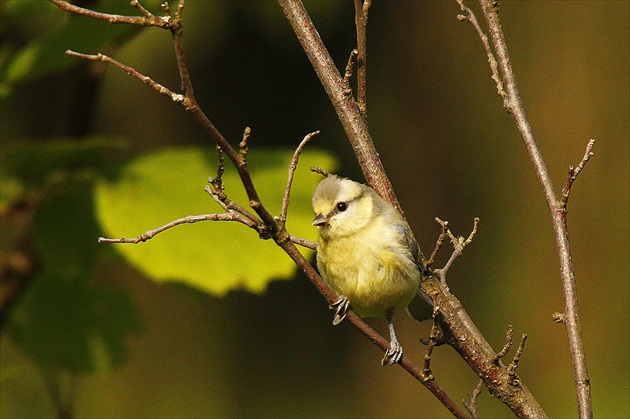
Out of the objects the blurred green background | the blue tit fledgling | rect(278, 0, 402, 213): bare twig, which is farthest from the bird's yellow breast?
the blurred green background

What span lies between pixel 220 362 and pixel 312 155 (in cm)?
167

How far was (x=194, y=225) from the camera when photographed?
5.08 ft

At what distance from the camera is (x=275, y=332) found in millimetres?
3154

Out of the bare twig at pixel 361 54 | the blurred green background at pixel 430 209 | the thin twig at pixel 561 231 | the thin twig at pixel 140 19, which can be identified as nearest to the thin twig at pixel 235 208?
the thin twig at pixel 140 19

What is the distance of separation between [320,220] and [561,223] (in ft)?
1.85

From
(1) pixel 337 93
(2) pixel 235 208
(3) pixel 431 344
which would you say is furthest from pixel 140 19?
(3) pixel 431 344

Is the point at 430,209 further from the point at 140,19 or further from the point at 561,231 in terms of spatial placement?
the point at 140,19

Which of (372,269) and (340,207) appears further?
(340,207)

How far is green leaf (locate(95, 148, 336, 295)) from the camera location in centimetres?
145

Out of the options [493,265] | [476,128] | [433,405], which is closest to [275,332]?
[433,405]

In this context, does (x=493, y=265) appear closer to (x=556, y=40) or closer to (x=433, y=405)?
(x=433, y=405)

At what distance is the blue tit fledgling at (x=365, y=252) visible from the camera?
1508mm

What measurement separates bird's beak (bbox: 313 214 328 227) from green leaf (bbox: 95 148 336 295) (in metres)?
0.02

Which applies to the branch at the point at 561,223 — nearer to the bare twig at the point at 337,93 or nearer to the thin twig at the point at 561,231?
the thin twig at the point at 561,231
